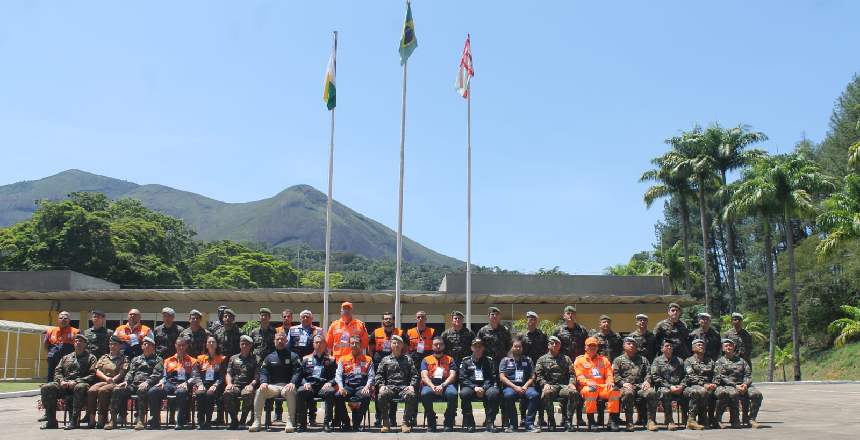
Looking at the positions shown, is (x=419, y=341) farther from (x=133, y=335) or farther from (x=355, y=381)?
(x=133, y=335)

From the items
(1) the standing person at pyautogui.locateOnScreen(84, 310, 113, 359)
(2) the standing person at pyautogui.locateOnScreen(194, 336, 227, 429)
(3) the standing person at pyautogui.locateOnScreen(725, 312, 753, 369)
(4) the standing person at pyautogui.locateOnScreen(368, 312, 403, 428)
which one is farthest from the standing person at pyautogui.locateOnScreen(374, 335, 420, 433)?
(3) the standing person at pyautogui.locateOnScreen(725, 312, 753, 369)

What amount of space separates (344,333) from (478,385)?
2.34 meters

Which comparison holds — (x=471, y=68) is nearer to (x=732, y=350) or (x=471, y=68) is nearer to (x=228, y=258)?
(x=732, y=350)

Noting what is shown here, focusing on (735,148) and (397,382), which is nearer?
(397,382)

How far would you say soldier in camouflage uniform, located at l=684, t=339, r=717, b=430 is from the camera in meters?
11.9

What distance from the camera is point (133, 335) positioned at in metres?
13.2

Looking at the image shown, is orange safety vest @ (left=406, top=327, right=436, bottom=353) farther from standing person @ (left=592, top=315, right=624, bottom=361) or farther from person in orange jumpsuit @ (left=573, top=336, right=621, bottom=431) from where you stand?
standing person @ (left=592, top=315, right=624, bottom=361)

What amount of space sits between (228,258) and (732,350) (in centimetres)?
7425

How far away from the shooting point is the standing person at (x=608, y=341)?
42.9 feet

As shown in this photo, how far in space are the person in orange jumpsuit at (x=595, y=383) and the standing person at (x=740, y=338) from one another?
232 centimetres

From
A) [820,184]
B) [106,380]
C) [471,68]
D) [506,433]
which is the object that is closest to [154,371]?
[106,380]

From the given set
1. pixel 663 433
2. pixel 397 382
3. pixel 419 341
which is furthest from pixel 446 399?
pixel 663 433

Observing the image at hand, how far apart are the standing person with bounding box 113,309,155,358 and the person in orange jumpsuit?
7147mm

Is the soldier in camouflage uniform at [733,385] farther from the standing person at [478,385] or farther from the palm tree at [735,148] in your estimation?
the palm tree at [735,148]
